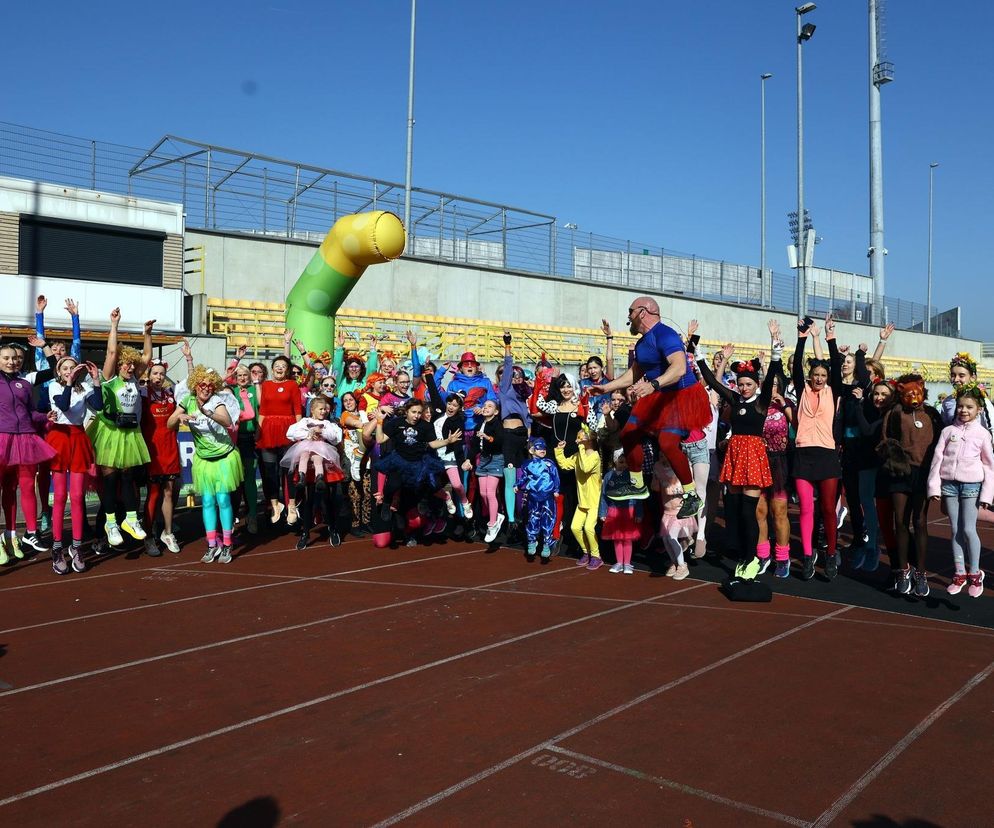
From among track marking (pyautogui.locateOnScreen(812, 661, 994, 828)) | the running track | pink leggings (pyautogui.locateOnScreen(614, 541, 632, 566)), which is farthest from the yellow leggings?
track marking (pyautogui.locateOnScreen(812, 661, 994, 828))

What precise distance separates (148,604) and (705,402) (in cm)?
480

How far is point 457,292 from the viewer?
1110 inches

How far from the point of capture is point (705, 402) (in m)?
7.46

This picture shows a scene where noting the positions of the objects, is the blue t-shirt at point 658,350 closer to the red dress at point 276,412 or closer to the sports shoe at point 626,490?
the sports shoe at point 626,490

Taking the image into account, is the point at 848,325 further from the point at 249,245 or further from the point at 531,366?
the point at 249,245

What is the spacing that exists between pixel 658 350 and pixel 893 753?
3.66 meters

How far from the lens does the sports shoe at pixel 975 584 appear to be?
294 inches

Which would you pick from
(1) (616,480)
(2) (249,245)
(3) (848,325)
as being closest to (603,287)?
(2) (249,245)

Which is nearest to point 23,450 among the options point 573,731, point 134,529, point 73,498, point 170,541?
point 73,498

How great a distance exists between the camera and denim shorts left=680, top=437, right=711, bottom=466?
29.5ft

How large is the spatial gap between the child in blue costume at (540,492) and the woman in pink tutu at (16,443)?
15.1 feet

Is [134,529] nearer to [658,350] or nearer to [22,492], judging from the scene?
[22,492]

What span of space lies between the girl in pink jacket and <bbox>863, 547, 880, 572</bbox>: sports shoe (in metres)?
1.06

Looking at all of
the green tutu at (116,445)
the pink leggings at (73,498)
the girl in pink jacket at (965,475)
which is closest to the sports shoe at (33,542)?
the pink leggings at (73,498)
